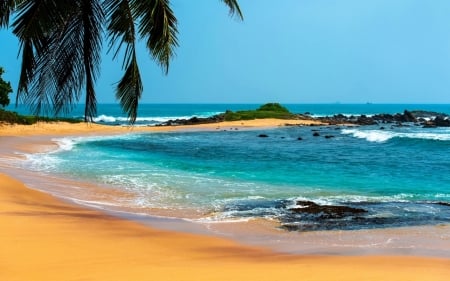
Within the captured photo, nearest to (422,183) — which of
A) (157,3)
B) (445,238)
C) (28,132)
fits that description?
(445,238)

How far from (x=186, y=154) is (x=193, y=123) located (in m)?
34.5

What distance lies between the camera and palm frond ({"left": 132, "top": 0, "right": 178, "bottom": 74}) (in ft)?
23.8

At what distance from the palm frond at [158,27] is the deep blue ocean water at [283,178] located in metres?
3.85

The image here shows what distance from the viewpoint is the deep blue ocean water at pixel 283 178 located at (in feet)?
35.2

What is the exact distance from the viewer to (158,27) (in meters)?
7.40

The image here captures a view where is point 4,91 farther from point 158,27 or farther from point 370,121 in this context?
point 370,121

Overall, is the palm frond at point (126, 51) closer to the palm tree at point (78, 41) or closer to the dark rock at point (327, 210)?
the palm tree at point (78, 41)

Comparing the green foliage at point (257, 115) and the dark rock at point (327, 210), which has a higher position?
the green foliage at point (257, 115)

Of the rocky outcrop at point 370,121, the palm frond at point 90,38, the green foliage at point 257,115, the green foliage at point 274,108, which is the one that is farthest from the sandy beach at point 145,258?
the green foliage at point 274,108

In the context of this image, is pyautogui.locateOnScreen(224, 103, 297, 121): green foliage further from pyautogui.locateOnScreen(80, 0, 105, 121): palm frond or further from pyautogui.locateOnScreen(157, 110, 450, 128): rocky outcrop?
pyautogui.locateOnScreen(80, 0, 105, 121): palm frond

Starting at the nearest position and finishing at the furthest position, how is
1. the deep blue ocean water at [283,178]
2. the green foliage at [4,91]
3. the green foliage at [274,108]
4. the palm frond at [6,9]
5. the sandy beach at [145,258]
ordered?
the sandy beach at [145,258], the palm frond at [6,9], the deep blue ocean water at [283,178], the green foliage at [4,91], the green foliage at [274,108]

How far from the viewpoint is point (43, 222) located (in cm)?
834

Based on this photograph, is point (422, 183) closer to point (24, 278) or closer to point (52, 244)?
point (52, 244)

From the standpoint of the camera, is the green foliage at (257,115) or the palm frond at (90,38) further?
the green foliage at (257,115)
